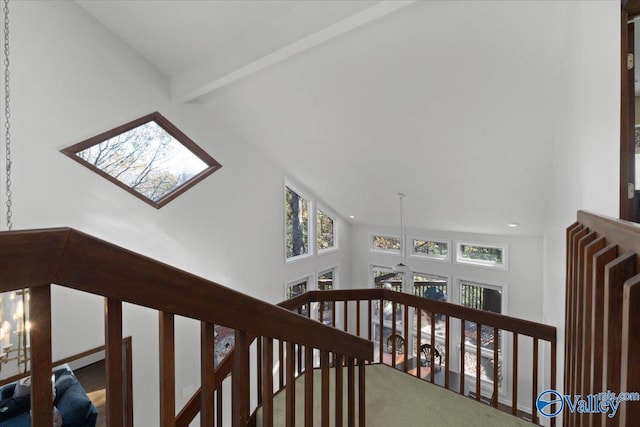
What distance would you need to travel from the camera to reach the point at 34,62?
2688mm

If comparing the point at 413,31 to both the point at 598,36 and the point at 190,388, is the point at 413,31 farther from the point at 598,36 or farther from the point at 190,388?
the point at 190,388

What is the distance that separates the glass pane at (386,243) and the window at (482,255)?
53.4 inches

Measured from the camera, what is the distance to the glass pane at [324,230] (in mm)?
7098

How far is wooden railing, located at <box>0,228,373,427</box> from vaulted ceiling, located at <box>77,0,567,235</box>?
7.41ft

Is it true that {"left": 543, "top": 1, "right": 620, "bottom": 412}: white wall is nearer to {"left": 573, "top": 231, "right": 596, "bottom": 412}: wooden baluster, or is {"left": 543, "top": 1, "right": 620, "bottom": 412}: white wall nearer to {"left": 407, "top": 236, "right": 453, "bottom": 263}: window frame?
{"left": 573, "top": 231, "right": 596, "bottom": 412}: wooden baluster

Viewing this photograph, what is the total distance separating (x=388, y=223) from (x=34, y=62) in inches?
241

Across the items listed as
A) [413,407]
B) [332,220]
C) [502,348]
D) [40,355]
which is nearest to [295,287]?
[332,220]

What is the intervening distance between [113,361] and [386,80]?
320 cm

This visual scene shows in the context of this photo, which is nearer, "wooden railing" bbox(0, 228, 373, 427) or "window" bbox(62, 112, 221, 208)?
"wooden railing" bbox(0, 228, 373, 427)

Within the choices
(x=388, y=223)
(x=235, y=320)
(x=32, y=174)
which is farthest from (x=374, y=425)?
(x=388, y=223)

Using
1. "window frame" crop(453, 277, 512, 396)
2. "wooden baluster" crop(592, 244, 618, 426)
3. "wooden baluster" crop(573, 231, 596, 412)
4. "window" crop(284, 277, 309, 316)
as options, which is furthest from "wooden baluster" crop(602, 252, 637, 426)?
"window frame" crop(453, 277, 512, 396)

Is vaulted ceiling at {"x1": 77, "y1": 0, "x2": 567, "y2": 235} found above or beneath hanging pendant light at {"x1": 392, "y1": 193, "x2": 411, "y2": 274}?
above

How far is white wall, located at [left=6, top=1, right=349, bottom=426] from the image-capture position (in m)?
2.70

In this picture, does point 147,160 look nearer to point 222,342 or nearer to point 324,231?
point 222,342
